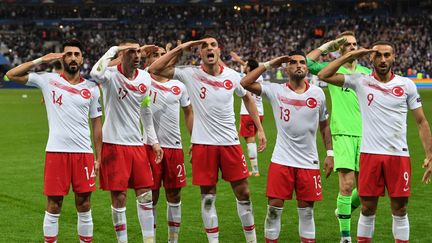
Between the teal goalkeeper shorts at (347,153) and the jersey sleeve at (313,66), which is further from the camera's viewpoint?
the teal goalkeeper shorts at (347,153)

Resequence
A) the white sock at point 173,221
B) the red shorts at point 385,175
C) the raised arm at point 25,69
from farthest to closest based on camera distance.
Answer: the white sock at point 173,221, the raised arm at point 25,69, the red shorts at point 385,175

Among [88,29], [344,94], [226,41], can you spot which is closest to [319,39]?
[226,41]

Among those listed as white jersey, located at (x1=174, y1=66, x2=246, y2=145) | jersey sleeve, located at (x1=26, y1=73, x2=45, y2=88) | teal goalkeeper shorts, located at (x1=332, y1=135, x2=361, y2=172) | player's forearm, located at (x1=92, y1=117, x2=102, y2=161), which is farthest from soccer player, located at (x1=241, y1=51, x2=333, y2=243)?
jersey sleeve, located at (x1=26, y1=73, x2=45, y2=88)

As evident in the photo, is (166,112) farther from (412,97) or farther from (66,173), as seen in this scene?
(412,97)

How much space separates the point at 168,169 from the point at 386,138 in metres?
2.90

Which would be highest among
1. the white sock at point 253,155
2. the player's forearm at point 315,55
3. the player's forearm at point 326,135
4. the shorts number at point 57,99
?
the player's forearm at point 315,55

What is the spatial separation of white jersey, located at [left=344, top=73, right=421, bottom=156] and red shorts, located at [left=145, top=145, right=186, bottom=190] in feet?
8.31

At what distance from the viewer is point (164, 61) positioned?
8578 mm

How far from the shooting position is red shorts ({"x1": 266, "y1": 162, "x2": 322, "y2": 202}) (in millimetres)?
8062

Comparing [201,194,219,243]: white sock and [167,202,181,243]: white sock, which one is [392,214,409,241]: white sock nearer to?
[201,194,219,243]: white sock

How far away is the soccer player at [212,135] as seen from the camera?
8.78 meters

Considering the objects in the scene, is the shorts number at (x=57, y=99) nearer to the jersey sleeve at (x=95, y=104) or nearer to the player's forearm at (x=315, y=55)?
the jersey sleeve at (x=95, y=104)

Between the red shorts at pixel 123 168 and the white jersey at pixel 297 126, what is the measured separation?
1.64 metres

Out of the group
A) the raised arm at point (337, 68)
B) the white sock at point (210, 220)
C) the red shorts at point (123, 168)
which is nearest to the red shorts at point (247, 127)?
the white sock at point (210, 220)
